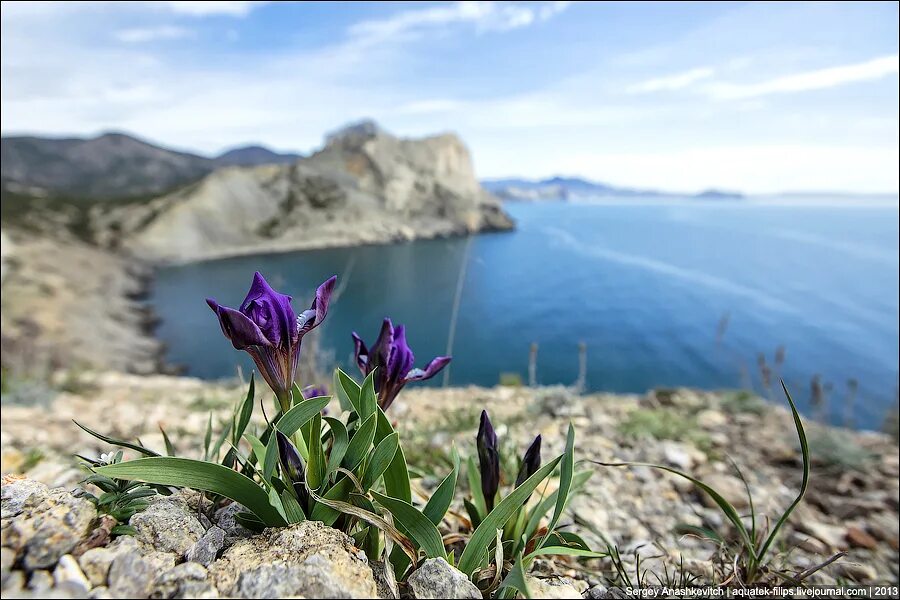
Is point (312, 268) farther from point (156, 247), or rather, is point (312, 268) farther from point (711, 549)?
point (711, 549)

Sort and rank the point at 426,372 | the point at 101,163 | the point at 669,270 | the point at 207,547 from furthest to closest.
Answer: the point at 101,163
the point at 669,270
the point at 426,372
the point at 207,547

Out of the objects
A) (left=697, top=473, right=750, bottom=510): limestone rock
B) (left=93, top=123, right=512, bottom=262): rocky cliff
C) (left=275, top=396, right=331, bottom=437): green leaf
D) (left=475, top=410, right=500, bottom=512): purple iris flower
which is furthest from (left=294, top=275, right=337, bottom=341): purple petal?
(left=93, top=123, right=512, bottom=262): rocky cliff

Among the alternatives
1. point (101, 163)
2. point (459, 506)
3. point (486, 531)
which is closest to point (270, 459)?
point (486, 531)

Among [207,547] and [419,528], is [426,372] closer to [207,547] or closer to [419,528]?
[419,528]

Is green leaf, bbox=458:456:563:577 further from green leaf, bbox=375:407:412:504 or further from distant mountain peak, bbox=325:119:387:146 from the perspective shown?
distant mountain peak, bbox=325:119:387:146

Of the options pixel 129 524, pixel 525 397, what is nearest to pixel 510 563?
pixel 129 524

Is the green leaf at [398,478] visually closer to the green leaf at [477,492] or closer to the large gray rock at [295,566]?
the large gray rock at [295,566]

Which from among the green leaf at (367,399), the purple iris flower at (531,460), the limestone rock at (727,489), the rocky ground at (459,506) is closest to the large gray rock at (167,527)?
the rocky ground at (459,506)
